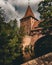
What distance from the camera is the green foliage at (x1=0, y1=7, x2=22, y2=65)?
124ft

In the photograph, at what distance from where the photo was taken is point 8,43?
127 ft

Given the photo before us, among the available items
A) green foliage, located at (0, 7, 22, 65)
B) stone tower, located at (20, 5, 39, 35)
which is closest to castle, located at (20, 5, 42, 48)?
stone tower, located at (20, 5, 39, 35)

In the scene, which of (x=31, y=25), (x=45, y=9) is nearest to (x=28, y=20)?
(x=31, y=25)

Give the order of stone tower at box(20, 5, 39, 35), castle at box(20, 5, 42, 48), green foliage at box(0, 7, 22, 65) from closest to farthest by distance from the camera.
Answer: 1. green foliage at box(0, 7, 22, 65)
2. castle at box(20, 5, 42, 48)
3. stone tower at box(20, 5, 39, 35)

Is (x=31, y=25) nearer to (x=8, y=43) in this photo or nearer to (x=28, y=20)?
(x=28, y=20)

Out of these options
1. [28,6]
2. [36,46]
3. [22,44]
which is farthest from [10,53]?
[28,6]

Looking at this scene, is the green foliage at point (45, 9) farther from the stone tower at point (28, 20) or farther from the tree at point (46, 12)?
the stone tower at point (28, 20)

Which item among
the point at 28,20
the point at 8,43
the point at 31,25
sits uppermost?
the point at 28,20

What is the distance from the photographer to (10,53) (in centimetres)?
3894

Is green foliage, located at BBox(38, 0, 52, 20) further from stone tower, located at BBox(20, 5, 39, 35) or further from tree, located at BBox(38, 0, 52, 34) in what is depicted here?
stone tower, located at BBox(20, 5, 39, 35)

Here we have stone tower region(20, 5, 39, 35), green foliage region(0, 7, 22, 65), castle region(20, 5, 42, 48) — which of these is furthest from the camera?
stone tower region(20, 5, 39, 35)

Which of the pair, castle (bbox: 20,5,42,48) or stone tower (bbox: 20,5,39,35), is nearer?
castle (bbox: 20,5,42,48)

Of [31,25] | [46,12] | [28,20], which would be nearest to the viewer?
[46,12]

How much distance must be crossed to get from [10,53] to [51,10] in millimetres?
8231
